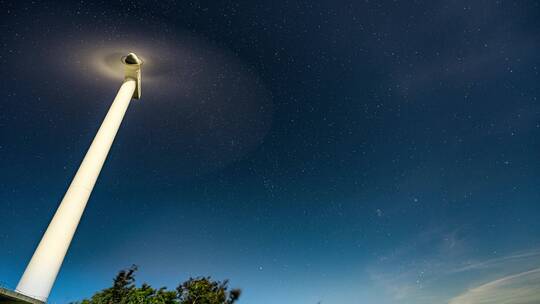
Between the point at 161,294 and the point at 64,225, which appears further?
the point at 161,294

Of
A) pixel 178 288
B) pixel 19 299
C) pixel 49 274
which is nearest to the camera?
pixel 19 299

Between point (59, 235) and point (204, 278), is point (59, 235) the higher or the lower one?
→ the lower one

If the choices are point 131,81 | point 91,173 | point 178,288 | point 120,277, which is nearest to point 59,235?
point 91,173

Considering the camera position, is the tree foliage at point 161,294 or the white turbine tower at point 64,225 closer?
the white turbine tower at point 64,225

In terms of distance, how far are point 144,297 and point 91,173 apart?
49.7 metres

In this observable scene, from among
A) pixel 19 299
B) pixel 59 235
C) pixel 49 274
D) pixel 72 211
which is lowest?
pixel 19 299

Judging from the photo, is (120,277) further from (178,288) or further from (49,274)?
(49,274)

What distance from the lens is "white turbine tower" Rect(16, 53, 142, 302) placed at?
1577 centimetres

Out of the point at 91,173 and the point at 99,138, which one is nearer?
the point at 91,173

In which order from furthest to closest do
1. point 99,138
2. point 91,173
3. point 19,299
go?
point 99,138 < point 91,173 < point 19,299

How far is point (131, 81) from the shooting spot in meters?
29.5

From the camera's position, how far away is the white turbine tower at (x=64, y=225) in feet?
51.8

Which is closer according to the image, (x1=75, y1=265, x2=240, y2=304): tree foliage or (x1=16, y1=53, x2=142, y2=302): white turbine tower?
(x1=16, y1=53, x2=142, y2=302): white turbine tower

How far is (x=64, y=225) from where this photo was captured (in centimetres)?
1786
